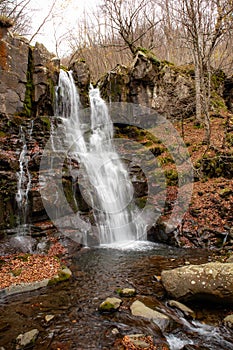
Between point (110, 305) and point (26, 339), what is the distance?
4.76ft

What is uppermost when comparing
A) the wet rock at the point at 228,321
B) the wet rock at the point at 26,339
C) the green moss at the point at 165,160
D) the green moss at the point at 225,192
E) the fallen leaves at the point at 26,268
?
the green moss at the point at 165,160

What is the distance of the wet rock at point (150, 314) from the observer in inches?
148

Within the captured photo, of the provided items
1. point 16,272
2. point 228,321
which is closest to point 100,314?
point 228,321

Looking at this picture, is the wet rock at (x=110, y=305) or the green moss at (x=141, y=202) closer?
the wet rock at (x=110, y=305)

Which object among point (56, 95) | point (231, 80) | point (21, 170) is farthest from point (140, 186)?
point (231, 80)

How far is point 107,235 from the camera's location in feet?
28.8

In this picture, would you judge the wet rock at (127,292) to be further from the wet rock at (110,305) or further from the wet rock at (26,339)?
the wet rock at (26,339)

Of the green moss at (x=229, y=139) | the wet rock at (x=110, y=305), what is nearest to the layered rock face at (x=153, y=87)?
the green moss at (x=229, y=139)

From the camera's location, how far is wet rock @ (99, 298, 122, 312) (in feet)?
14.0

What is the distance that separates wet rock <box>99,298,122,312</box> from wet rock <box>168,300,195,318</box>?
933 mm

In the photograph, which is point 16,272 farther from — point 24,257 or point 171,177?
point 171,177

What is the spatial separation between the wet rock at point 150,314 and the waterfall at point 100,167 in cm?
441

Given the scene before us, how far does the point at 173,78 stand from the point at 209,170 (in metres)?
7.96

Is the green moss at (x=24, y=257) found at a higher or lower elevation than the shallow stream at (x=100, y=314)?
higher
